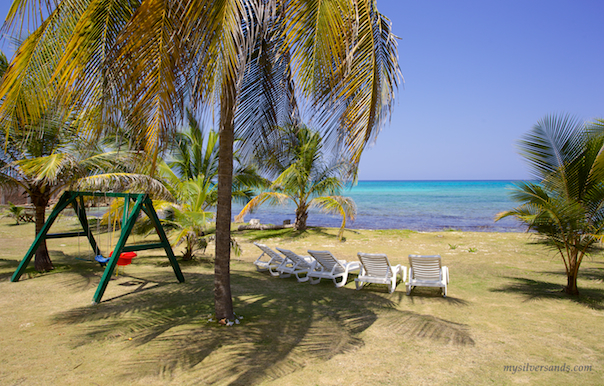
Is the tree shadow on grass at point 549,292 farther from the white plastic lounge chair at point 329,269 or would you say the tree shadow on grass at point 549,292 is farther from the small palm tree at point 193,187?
the small palm tree at point 193,187

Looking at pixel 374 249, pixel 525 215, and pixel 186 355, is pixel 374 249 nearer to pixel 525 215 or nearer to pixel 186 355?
pixel 525 215

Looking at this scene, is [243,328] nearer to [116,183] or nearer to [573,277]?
[116,183]

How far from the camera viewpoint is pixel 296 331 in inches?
189

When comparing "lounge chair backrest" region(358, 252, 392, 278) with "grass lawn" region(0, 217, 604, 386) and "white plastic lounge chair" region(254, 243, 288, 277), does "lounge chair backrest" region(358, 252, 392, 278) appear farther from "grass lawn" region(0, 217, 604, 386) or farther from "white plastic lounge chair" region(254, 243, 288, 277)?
"white plastic lounge chair" region(254, 243, 288, 277)

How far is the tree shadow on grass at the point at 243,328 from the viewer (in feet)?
12.5

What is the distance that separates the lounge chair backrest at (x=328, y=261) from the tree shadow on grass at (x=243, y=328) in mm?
649

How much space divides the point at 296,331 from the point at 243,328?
0.74 metres

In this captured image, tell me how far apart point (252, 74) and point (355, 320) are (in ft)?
13.3

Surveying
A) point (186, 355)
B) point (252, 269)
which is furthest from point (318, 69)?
point (252, 269)

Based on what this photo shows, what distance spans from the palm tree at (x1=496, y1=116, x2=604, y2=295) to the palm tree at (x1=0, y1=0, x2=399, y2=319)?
4605 mm

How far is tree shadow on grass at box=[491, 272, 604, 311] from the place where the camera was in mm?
6285

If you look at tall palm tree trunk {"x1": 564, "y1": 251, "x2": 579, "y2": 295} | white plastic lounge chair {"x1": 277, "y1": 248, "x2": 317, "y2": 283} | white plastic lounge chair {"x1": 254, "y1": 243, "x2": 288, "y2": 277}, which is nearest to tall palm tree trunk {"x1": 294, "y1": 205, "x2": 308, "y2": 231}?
white plastic lounge chair {"x1": 254, "y1": 243, "x2": 288, "y2": 277}

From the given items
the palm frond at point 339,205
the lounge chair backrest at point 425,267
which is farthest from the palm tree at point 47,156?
the palm frond at point 339,205

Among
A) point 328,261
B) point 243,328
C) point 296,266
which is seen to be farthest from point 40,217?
point 328,261
